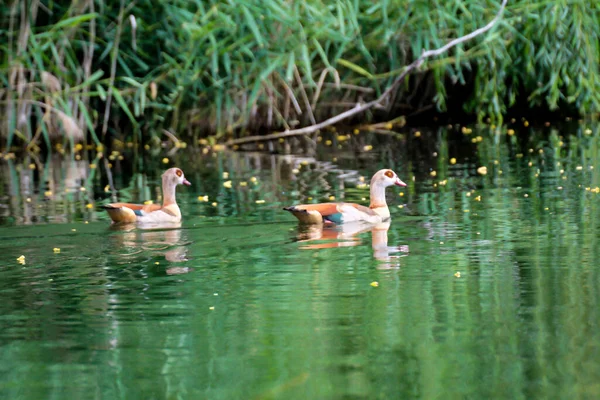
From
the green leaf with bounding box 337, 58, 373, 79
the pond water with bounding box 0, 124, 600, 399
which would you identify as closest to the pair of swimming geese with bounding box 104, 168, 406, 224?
the pond water with bounding box 0, 124, 600, 399

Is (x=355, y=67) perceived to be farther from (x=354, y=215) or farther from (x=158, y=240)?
(x=158, y=240)

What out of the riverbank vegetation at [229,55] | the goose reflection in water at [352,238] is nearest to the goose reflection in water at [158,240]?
the goose reflection in water at [352,238]

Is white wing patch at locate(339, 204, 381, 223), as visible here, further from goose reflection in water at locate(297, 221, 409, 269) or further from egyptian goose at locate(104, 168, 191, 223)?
egyptian goose at locate(104, 168, 191, 223)

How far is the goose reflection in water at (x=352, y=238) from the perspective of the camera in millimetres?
9450

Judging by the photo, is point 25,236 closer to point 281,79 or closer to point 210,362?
point 210,362

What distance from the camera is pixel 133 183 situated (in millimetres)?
15477

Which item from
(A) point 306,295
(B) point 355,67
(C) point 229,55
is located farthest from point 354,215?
(B) point 355,67

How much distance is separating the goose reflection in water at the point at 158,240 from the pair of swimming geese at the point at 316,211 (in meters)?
0.09

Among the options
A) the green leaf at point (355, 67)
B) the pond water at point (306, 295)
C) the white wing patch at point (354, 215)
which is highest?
the green leaf at point (355, 67)

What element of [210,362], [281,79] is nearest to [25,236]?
[210,362]

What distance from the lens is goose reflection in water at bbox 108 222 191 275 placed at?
9.70 metres

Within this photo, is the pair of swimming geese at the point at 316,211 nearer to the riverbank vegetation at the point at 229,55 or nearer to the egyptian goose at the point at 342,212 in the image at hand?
the egyptian goose at the point at 342,212

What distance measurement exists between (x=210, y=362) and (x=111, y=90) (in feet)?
39.5

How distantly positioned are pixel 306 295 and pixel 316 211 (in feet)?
9.91
